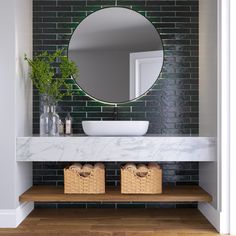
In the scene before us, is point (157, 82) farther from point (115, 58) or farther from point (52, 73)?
point (52, 73)

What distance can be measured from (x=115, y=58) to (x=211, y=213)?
6.11 feet

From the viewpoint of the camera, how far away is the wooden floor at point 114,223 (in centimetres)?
377

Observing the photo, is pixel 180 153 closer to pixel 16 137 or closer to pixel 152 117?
pixel 152 117

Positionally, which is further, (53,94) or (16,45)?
(53,94)

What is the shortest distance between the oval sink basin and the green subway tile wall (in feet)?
1.80

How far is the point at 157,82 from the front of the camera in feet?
15.6

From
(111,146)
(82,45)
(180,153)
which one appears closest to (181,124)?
(180,153)

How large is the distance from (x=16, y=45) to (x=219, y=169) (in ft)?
6.86

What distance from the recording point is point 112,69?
4707mm

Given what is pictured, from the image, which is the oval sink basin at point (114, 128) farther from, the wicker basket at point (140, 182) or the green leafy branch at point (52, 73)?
the green leafy branch at point (52, 73)

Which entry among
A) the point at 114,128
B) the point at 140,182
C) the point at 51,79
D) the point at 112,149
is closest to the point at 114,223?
the point at 140,182

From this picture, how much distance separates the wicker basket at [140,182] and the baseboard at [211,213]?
1.65 ft

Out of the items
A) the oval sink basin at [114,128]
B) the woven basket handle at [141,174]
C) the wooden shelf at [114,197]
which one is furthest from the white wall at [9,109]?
the woven basket handle at [141,174]
